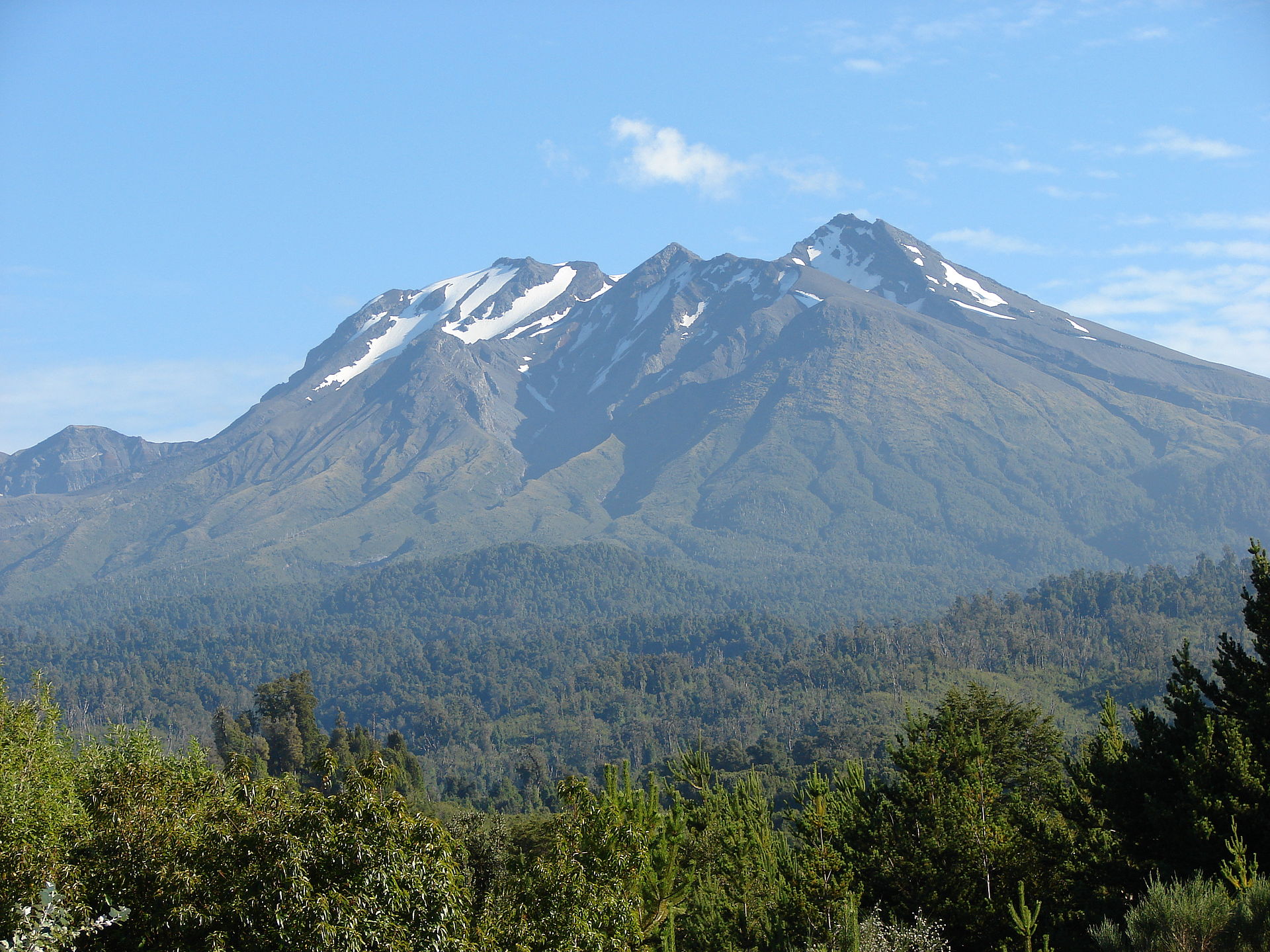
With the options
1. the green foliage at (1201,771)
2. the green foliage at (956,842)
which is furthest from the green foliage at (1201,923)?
the green foliage at (956,842)

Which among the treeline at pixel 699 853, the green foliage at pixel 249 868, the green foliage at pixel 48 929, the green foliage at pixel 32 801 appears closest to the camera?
the green foliage at pixel 48 929

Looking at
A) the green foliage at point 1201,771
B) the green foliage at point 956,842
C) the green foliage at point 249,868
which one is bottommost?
the green foliage at point 956,842

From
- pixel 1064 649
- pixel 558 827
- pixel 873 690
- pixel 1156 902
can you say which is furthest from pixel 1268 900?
pixel 1064 649

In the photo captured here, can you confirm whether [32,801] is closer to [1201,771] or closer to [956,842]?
[956,842]

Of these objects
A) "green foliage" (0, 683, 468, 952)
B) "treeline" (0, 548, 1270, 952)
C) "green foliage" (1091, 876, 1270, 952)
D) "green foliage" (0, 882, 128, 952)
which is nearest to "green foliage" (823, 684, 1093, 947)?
"treeline" (0, 548, 1270, 952)

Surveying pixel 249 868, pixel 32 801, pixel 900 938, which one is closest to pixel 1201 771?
pixel 900 938

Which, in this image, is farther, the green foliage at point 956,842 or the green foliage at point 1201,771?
the green foliage at point 956,842

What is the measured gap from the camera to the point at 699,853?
40875 mm

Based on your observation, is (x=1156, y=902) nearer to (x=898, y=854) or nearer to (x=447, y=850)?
(x=447, y=850)

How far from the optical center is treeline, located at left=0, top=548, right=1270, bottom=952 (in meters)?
16.4

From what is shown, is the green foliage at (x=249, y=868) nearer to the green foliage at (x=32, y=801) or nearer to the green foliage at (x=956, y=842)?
the green foliage at (x=32, y=801)

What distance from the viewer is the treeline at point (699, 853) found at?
53.8 ft

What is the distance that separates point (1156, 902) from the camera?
17422mm

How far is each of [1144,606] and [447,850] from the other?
206 m
